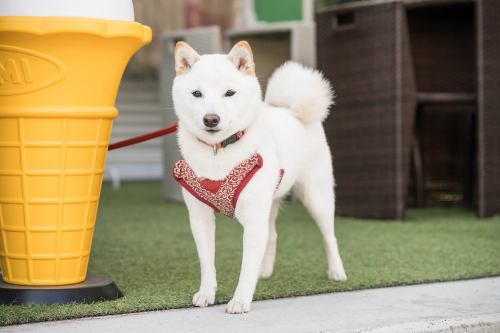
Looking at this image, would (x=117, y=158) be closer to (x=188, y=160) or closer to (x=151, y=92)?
(x=151, y=92)

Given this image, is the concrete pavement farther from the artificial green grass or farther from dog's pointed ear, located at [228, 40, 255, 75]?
dog's pointed ear, located at [228, 40, 255, 75]


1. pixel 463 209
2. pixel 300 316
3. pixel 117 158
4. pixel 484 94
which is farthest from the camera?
pixel 117 158

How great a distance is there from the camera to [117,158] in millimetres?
9172

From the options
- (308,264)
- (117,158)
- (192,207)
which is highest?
(192,207)

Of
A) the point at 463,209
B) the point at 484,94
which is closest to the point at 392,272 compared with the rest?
the point at 484,94

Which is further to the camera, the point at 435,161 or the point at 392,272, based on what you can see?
the point at 435,161

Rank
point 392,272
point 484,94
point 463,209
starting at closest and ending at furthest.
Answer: point 392,272 < point 484,94 < point 463,209

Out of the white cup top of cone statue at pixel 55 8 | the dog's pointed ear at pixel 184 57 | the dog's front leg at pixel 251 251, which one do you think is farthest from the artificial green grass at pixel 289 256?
the white cup top of cone statue at pixel 55 8

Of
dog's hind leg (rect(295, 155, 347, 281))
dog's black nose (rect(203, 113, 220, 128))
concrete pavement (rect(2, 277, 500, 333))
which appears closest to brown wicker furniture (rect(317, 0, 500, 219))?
dog's hind leg (rect(295, 155, 347, 281))

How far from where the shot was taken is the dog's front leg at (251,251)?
2809 millimetres

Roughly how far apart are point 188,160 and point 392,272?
3.72 ft

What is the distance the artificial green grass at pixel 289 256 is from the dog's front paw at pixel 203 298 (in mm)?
70

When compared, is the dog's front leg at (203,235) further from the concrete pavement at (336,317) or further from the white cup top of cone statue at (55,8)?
the white cup top of cone statue at (55,8)

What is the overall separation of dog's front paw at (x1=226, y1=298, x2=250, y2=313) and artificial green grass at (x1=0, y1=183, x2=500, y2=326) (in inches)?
7.7
